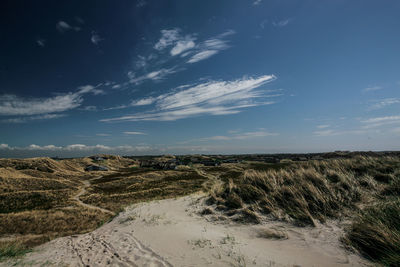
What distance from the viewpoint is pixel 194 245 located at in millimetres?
7004

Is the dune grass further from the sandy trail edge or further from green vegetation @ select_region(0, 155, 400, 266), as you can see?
the sandy trail edge

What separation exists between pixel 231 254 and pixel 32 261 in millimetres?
7967

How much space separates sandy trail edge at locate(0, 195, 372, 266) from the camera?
527 cm

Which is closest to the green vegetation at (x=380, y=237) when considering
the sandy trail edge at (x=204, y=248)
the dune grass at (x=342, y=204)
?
the dune grass at (x=342, y=204)

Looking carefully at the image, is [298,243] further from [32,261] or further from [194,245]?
[32,261]

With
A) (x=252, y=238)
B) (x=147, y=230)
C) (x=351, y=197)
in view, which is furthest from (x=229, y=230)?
(x=351, y=197)

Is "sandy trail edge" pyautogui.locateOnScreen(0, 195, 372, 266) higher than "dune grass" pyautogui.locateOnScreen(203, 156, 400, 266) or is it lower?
lower

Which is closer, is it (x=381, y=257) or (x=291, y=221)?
(x=381, y=257)

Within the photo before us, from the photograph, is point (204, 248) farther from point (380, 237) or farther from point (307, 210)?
point (380, 237)

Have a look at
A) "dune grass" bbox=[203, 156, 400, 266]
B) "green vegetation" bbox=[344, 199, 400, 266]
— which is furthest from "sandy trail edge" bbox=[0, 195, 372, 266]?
"dune grass" bbox=[203, 156, 400, 266]

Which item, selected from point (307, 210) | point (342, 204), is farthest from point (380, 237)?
point (342, 204)

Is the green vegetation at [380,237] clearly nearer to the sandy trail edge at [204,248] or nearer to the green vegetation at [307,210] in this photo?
the green vegetation at [307,210]

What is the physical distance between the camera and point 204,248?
6.59m

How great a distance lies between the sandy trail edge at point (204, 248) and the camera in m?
5.27
